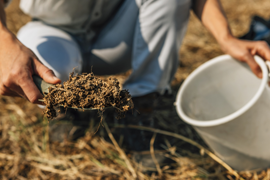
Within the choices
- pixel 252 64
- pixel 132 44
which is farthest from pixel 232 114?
pixel 132 44

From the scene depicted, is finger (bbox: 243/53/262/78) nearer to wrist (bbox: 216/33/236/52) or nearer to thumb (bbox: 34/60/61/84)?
wrist (bbox: 216/33/236/52)

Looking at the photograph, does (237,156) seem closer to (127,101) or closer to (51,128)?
(127,101)

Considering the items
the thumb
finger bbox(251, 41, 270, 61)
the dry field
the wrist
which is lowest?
the dry field

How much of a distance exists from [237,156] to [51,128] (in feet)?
3.05

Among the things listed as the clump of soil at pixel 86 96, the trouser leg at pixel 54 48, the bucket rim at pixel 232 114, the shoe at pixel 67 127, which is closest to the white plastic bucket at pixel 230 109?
the bucket rim at pixel 232 114

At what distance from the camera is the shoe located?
4.22 feet

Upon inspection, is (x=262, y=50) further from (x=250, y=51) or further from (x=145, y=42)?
(x=145, y=42)

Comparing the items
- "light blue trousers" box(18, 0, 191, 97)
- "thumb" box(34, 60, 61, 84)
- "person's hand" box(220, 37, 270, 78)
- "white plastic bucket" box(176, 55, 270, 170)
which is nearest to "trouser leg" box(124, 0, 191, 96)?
"light blue trousers" box(18, 0, 191, 97)

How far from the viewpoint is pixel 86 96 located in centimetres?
67

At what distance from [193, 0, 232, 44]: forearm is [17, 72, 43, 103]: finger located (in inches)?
30.8

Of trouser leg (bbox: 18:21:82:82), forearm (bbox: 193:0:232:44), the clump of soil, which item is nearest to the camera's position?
the clump of soil

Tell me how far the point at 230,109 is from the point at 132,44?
1.96ft

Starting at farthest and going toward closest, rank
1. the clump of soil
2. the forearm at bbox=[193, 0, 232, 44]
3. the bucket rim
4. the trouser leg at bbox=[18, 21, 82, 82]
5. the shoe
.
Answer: the shoe → the forearm at bbox=[193, 0, 232, 44] → the trouser leg at bbox=[18, 21, 82, 82] → the bucket rim → the clump of soil

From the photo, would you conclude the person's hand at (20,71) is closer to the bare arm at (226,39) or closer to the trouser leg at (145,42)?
the trouser leg at (145,42)
